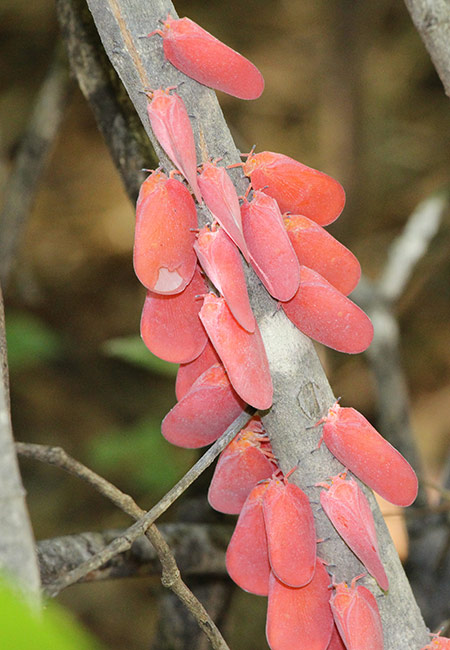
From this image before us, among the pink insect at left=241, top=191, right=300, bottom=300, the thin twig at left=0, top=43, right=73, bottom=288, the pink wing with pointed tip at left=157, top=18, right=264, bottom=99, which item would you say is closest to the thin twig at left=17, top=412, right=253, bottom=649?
the pink insect at left=241, top=191, right=300, bottom=300

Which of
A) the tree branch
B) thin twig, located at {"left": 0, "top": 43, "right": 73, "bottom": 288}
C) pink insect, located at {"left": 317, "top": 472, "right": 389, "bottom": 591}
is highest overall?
the tree branch

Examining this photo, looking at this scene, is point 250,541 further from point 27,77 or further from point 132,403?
point 27,77

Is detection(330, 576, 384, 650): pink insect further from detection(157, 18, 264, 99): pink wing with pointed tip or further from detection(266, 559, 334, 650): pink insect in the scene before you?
detection(157, 18, 264, 99): pink wing with pointed tip

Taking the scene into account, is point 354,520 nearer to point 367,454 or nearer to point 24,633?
point 367,454

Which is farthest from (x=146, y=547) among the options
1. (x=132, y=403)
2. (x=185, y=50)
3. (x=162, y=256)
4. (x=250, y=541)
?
(x=132, y=403)

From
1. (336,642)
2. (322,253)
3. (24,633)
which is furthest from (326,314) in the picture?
(24,633)

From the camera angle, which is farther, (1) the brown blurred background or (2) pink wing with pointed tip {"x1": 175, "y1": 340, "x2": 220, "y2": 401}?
(1) the brown blurred background

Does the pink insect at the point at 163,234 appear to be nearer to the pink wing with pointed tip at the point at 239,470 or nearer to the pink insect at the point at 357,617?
the pink wing with pointed tip at the point at 239,470
